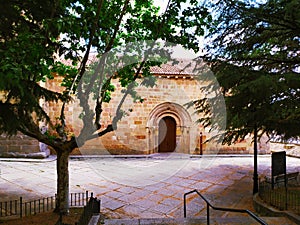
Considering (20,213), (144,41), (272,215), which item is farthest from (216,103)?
(20,213)

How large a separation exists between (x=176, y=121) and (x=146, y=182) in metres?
6.61

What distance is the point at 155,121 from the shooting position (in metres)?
13.8

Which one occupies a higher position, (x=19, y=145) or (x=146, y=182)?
(x=19, y=145)

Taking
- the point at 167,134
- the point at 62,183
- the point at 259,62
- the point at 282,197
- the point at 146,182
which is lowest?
the point at 146,182

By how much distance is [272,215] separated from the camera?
16.5 ft

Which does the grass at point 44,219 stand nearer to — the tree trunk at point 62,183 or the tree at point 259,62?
the tree trunk at point 62,183

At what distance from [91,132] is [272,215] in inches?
167

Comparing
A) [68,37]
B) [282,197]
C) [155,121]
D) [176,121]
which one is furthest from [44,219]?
[176,121]

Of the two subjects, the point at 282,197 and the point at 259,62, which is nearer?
the point at 259,62

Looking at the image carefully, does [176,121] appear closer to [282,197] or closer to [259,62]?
[282,197]

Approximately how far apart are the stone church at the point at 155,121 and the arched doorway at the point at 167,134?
0.18 m

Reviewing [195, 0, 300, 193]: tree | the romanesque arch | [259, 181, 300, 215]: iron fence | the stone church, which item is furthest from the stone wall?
[259, 181, 300, 215]: iron fence

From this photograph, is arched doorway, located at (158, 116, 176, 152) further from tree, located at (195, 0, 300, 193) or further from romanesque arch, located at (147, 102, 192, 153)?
tree, located at (195, 0, 300, 193)

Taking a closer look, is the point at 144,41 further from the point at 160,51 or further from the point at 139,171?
the point at 139,171
